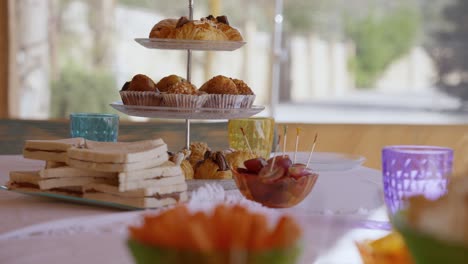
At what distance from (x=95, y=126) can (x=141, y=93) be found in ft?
0.58

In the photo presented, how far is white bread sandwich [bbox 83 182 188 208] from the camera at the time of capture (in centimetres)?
129

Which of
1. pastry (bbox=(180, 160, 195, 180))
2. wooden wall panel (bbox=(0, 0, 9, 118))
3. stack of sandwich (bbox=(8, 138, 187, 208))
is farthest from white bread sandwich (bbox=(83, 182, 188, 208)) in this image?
wooden wall panel (bbox=(0, 0, 9, 118))

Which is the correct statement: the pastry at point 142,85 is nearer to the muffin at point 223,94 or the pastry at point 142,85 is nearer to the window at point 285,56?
the muffin at point 223,94

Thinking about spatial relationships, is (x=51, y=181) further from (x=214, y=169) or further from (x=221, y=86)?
(x=221, y=86)

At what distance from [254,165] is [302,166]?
77mm

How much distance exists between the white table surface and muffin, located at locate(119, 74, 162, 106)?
31 cm

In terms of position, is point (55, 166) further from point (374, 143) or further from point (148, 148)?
point (374, 143)

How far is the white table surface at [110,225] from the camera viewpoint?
898 mm

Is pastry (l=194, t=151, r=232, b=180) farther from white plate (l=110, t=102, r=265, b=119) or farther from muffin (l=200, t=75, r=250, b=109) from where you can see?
muffin (l=200, t=75, r=250, b=109)

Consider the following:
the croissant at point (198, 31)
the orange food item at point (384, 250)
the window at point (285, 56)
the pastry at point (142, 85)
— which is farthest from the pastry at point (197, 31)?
the window at point (285, 56)

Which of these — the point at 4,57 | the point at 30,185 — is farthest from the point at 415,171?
the point at 4,57

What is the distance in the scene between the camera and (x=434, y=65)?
7.91 m

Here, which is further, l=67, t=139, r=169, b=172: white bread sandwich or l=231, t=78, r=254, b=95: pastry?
l=231, t=78, r=254, b=95: pastry

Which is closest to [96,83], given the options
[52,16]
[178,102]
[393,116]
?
[52,16]
